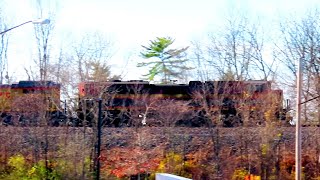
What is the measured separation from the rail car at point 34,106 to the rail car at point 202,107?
1103 millimetres

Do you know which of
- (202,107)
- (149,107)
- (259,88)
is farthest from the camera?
(259,88)

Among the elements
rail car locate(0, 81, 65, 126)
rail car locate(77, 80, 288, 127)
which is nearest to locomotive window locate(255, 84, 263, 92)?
rail car locate(77, 80, 288, 127)

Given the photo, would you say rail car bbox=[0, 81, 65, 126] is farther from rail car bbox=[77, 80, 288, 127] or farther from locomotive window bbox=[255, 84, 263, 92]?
locomotive window bbox=[255, 84, 263, 92]

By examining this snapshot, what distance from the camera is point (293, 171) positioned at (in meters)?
22.6

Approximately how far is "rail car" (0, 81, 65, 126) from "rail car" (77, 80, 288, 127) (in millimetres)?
1103

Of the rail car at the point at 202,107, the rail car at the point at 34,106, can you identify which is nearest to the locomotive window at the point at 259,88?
the rail car at the point at 202,107

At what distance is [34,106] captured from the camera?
22250 mm

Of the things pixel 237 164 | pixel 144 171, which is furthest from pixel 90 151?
pixel 237 164

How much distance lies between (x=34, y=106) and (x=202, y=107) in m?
7.26

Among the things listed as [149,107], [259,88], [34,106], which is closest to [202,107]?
[149,107]

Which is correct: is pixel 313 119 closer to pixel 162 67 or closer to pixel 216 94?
pixel 216 94

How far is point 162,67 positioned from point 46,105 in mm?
48350

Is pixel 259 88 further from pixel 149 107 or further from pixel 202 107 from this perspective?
pixel 149 107

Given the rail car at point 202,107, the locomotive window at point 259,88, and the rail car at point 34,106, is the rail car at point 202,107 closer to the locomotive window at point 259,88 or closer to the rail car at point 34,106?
the locomotive window at point 259,88
